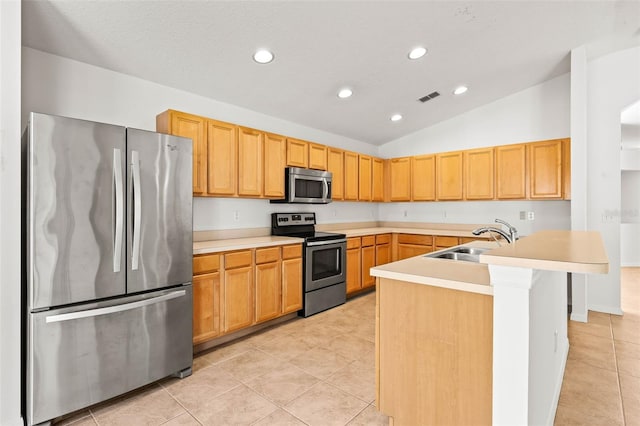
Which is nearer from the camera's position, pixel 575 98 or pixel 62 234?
pixel 62 234

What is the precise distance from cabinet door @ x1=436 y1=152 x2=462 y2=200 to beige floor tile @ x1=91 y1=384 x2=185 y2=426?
4398 millimetres

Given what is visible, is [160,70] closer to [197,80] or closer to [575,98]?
[197,80]

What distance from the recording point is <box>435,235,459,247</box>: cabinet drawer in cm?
462

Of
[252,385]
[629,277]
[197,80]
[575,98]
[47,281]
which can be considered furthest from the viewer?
[629,277]

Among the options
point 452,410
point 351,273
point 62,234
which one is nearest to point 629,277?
point 351,273

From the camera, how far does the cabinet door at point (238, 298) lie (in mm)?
3029

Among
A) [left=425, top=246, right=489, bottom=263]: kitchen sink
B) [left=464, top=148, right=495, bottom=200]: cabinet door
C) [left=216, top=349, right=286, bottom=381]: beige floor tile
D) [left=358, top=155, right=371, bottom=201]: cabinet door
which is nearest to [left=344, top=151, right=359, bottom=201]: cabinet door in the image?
[left=358, top=155, right=371, bottom=201]: cabinet door

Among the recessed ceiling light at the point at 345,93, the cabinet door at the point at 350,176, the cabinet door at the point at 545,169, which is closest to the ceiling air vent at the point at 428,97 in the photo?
→ the recessed ceiling light at the point at 345,93

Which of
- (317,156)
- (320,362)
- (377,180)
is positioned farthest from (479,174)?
(320,362)

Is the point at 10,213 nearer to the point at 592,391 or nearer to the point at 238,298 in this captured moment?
A: the point at 238,298

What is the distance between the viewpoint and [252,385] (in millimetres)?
2395

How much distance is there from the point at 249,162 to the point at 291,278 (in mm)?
1390

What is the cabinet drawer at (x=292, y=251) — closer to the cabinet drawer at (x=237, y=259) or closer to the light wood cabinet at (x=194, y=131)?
the cabinet drawer at (x=237, y=259)

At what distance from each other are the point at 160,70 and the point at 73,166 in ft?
4.55
